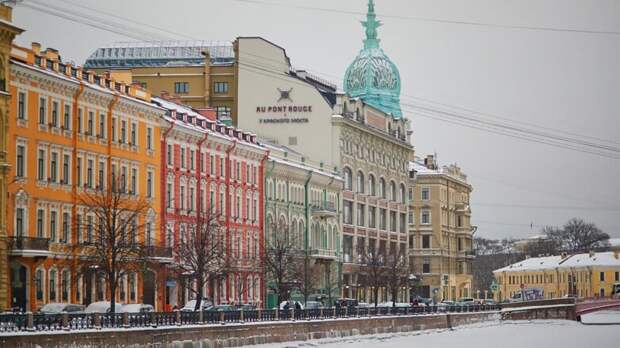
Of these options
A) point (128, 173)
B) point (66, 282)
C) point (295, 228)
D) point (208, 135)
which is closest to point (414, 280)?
point (295, 228)

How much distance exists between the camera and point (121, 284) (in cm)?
6994

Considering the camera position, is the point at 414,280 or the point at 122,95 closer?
the point at 122,95

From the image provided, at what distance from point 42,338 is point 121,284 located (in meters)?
24.1

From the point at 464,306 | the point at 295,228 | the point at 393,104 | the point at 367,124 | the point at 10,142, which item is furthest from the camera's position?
the point at 393,104

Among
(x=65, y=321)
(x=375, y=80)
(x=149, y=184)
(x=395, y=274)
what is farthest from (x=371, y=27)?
(x=65, y=321)

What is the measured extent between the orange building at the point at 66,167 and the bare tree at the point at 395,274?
106 ft

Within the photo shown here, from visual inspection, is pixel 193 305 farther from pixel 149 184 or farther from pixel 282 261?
pixel 282 261

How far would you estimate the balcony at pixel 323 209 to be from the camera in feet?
330

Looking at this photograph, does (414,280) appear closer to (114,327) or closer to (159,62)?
(159,62)

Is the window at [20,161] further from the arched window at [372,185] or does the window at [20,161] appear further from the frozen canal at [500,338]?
the arched window at [372,185]

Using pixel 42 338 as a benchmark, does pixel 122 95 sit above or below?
above

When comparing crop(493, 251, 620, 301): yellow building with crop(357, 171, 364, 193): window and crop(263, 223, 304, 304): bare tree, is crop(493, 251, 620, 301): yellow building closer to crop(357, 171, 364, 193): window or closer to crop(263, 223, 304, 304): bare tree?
crop(357, 171, 364, 193): window

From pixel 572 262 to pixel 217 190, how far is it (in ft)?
324

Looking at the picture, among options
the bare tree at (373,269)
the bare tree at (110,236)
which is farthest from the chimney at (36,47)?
the bare tree at (373,269)
